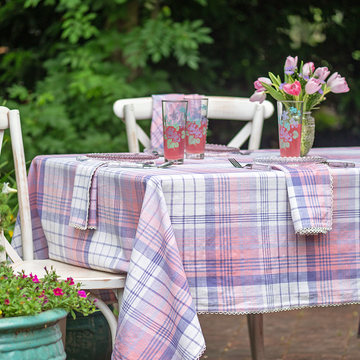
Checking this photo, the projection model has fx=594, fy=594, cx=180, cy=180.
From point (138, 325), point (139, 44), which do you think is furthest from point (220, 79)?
point (138, 325)

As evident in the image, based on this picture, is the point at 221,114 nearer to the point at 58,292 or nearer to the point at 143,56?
the point at 143,56

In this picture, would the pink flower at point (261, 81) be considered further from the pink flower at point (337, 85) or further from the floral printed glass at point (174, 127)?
the floral printed glass at point (174, 127)

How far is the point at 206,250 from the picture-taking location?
4.91ft

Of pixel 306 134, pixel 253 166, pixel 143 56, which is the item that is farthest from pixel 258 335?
pixel 143 56

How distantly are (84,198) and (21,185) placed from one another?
37cm

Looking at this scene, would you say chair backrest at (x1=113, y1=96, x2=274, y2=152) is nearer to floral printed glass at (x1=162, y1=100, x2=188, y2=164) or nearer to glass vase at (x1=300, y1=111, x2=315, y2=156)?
glass vase at (x1=300, y1=111, x2=315, y2=156)

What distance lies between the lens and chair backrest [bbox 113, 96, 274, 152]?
2699 mm

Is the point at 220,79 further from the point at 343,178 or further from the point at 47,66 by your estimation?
the point at 343,178

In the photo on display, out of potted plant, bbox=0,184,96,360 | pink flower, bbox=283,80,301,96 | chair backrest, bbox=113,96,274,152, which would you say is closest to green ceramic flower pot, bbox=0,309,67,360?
potted plant, bbox=0,184,96,360

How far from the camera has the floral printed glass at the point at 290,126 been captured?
184 cm

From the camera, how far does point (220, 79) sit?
4840mm

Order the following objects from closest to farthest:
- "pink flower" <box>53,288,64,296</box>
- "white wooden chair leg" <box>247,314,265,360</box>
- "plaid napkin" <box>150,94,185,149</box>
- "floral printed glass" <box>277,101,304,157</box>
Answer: "pink flower" <box>53,288,64,296</box> < "floral printed glass" <box>277,101,304,157</box> < "white wooden chair leg" <box>247,314,265,360</box> < "plaid napkin" <box>150,94,185,149</box>

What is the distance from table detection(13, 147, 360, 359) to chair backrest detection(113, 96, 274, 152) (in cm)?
105

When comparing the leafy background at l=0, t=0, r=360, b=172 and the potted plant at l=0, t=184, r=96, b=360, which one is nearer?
the potted plant at l=0, t=184, r=96, b=360
